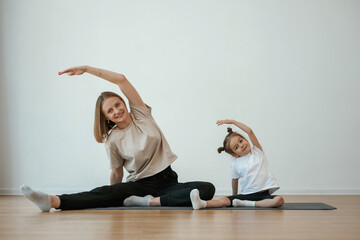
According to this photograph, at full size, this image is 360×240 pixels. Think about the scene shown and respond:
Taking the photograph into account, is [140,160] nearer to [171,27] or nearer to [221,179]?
[221,179]

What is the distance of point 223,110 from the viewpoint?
4355 millimetres

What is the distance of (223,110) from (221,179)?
657mm

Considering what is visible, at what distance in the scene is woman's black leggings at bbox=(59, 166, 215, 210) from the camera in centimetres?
A: 247

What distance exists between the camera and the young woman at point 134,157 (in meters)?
2.60

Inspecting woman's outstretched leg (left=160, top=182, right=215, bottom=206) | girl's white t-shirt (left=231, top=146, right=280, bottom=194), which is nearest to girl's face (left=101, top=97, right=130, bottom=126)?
woman's outstretched leg (left=160, top=182, right=215, bottom=206)

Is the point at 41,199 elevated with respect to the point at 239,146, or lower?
lower

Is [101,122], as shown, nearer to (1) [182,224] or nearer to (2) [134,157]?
(2) [134,157]

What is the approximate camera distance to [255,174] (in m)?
2.83

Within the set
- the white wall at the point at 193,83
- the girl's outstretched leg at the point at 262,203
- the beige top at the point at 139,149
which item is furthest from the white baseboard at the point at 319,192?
the beige top at the point at 139,149

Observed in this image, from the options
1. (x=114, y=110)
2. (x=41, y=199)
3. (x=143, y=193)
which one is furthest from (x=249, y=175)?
(x=41, y=199)

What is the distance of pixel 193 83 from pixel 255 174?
69.1 inches

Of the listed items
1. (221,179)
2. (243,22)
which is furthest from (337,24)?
(221,179)

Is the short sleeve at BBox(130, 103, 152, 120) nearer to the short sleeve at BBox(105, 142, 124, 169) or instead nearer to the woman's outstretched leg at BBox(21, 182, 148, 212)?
the short sleeve at BBox(105, 142, 124, 169)

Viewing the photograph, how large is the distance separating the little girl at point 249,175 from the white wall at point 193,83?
1399mm
